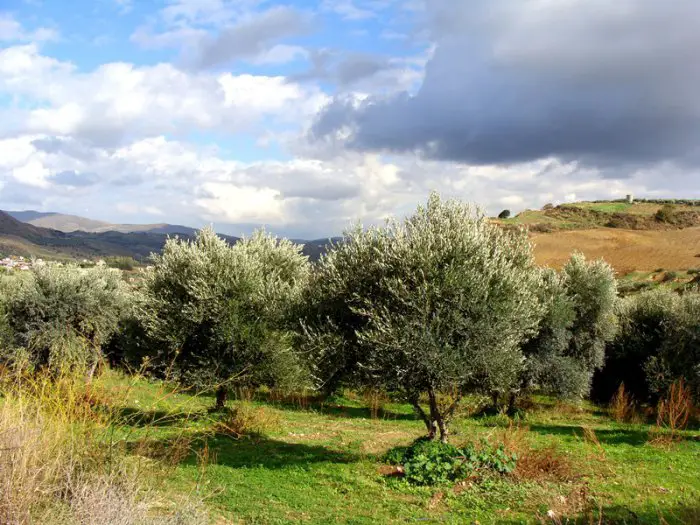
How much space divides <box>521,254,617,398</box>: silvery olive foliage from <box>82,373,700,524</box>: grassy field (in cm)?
373

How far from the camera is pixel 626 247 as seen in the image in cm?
7494

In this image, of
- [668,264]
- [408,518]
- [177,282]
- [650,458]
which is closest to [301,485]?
[408,518]

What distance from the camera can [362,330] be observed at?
1441cm

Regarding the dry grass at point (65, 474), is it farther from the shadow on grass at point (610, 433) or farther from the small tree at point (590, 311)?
the small tree at point (590, 311)

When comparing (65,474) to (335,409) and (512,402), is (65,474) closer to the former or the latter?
(335,409)

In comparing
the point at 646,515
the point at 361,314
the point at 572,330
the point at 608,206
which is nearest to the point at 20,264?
the point at 572,330

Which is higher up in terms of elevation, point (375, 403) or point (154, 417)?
point (154, 417)

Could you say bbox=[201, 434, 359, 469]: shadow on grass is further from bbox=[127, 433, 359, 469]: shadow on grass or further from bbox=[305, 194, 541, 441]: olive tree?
bbox=[305, 194, 541, 441]: olive tree

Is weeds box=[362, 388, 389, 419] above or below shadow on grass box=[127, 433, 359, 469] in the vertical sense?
below

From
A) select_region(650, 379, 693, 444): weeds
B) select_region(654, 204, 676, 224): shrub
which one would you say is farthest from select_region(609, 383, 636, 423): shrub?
select_region(654, 204, 676, 224): shrub

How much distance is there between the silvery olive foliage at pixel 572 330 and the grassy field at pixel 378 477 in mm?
3728

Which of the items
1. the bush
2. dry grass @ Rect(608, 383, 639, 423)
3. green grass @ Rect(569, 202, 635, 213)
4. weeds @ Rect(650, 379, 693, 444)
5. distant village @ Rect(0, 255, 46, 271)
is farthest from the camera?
green grass @ Rect(569, 202, 635, 213)

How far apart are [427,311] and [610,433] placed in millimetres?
14826

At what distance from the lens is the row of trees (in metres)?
13.7
